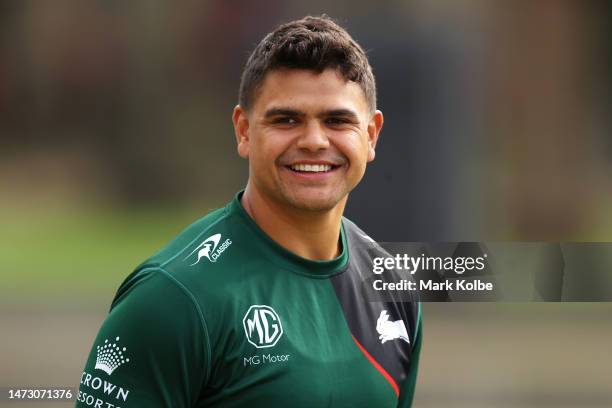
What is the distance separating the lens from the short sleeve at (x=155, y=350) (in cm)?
177

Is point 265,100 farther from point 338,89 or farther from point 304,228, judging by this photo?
point 304,228

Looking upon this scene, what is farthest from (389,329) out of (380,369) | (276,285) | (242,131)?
(242,131)

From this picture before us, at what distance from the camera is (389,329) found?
7.02 feet

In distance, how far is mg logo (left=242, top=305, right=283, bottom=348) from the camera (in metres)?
1.84

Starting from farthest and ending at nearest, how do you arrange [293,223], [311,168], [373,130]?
[373,130] < [293,223] < [311,168]

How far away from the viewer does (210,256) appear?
193cm

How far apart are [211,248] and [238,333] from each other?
220 millimetres

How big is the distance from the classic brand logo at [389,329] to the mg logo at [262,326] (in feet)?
1.03

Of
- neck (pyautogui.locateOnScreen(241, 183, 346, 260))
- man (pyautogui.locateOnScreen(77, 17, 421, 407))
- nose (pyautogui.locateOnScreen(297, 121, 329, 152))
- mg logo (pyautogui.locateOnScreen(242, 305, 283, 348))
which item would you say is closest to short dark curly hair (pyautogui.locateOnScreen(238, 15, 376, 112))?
man (pyautogui.locateOnScreen(77, 17, 421, 407))

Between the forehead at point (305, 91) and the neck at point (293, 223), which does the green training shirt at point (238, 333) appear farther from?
the forehead at point (305, 91)

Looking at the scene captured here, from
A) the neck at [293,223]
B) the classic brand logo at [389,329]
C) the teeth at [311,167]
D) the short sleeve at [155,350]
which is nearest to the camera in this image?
the short sleeve at [155,350]

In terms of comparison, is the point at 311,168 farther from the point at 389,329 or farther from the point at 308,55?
the point at 389,329

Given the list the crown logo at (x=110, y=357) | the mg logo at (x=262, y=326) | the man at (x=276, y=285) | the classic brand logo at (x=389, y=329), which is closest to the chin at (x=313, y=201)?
the man at (x=276, y=285)

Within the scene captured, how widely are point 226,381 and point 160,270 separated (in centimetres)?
27
